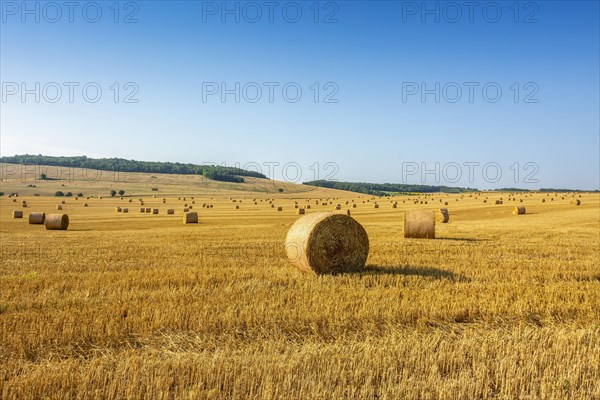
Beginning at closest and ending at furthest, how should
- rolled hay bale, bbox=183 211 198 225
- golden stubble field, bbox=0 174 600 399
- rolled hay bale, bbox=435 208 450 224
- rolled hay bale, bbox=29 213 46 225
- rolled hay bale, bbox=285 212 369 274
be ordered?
golden stubble field, bbox=0 174 600 399 → rolled hay bale, bbox=285 212 369 274 → rolled hay bale, bbox=29 213 46 225 → rolled hay bale, bbox=435 208 450 224 → rolled hay bale, bbox=183 211 198 225

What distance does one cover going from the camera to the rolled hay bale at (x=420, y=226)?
68.3ft

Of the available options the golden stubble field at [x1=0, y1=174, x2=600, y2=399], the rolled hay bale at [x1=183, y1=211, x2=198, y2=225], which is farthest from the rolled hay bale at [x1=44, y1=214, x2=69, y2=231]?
the golden stubble field at [x1=0, y1=174, x2=600, y2=399]

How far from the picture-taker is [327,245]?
39.3 feet

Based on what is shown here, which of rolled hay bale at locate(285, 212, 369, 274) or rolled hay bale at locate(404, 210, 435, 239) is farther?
rolled hay bale at locate(404, 210, 435, 239)

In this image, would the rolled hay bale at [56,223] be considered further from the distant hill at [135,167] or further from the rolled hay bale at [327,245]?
the distant hill at [135,167]

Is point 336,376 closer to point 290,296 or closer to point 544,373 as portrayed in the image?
point 544,373

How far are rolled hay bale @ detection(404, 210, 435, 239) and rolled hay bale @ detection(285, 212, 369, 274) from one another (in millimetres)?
9027

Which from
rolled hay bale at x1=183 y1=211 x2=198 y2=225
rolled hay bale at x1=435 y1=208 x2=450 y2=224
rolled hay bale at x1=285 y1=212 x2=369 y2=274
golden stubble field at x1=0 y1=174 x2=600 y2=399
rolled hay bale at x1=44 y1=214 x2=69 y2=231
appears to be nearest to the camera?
golden stubble field at x1=0 y1=174 x2=600 y2=399

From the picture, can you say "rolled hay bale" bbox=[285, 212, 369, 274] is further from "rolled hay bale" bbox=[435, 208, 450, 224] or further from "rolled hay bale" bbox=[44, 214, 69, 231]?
"rolled hay bale" bbox=[435, 208, 450, 224]

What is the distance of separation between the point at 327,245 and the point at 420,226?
9896 millimetres

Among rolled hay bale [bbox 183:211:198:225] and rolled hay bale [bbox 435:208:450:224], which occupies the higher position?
rolled hay bale [bbox 435:208:450:224]

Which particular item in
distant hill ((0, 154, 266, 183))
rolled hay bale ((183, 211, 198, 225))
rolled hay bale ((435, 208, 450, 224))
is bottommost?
rolled hay bale ((183, 211, 198, 225))

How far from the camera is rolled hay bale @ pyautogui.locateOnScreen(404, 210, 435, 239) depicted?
68.3ft

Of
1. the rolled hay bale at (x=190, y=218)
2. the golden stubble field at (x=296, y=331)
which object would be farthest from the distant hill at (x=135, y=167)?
the golden stubble field at (x=296, y=331)
